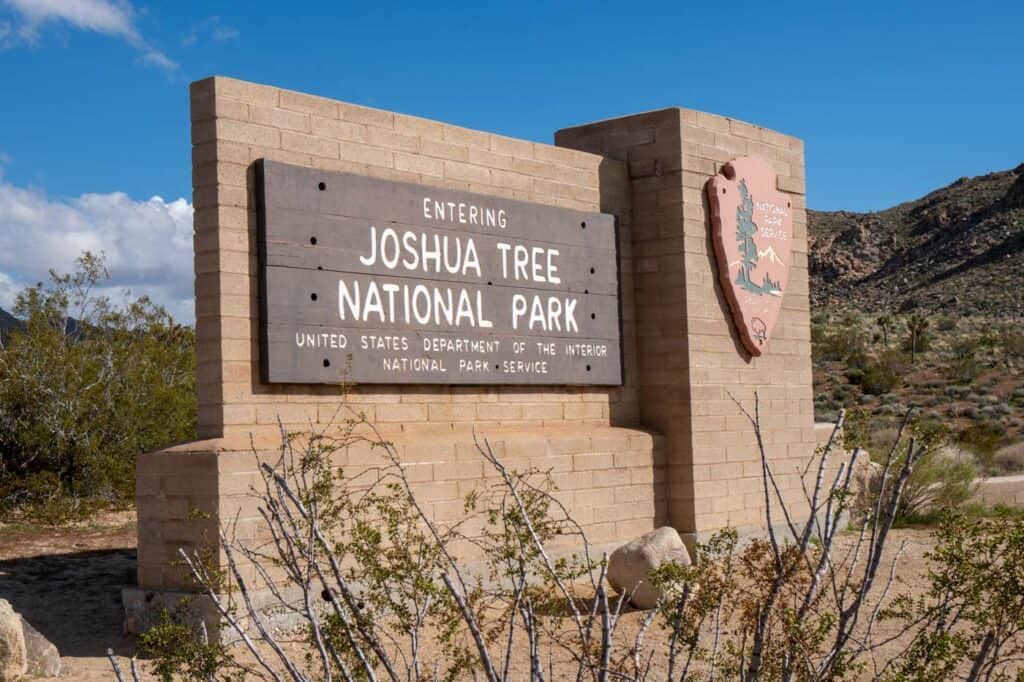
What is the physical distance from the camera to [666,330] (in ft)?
38.1

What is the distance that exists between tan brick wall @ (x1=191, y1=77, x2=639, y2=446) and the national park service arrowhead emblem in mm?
1488

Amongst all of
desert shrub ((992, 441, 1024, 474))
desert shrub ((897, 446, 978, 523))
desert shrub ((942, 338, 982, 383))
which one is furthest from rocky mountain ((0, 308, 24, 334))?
desert shrub ((942, 338, 982, 383))

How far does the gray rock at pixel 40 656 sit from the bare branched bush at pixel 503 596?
0.62m

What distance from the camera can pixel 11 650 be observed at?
7.39 metres

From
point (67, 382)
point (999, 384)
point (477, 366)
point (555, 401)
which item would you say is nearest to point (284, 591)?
point (477, 366)

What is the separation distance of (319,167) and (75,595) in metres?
4.10

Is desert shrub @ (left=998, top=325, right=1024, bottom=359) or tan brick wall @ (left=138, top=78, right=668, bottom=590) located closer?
tan brick wall @ (left=138, top=78, right=668, bottom=590)

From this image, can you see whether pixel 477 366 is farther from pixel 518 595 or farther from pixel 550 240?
pixel 518 595

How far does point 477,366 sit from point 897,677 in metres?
6.36

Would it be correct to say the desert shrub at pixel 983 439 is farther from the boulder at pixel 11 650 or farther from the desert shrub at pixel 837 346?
the boulder at pixel 11 650

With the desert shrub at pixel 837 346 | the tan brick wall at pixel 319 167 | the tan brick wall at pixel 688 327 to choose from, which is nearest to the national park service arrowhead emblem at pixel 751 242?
the tan brick wall at pixel 688 327

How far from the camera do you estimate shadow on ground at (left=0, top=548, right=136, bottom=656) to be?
8727 millimetres

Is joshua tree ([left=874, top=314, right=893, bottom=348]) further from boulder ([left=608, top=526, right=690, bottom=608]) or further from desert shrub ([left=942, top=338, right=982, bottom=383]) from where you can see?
boulder ([left=608, top=526, right=690, bottom=608])

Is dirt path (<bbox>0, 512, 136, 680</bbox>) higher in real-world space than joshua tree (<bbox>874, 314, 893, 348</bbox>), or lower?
lower
